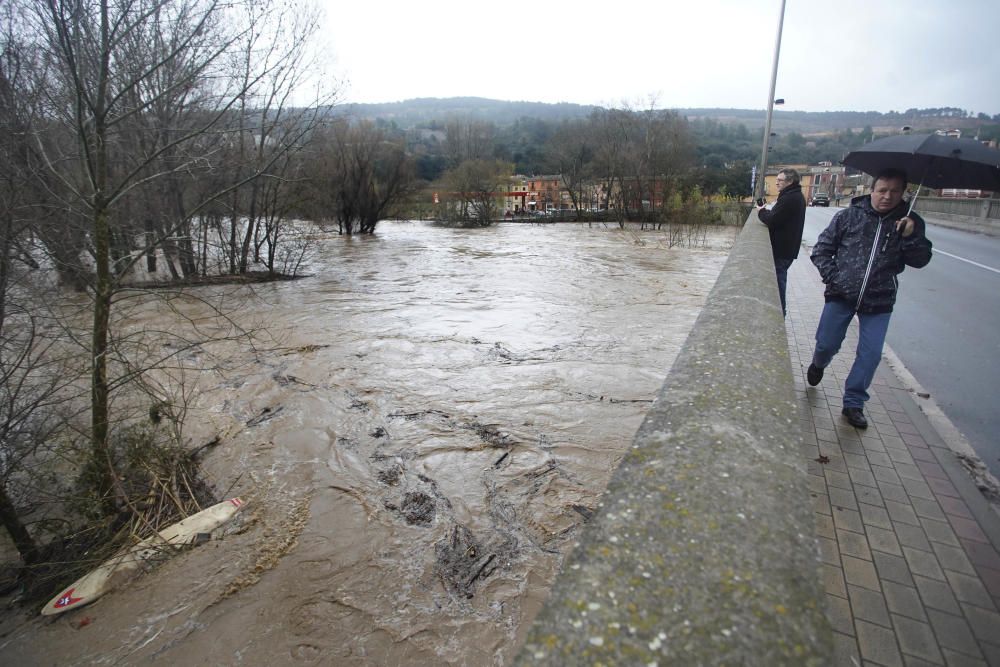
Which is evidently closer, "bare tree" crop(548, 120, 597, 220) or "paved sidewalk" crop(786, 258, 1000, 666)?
"paved sidewalk" crop(786, 258, 1000, 666)

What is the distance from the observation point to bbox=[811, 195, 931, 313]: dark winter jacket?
4051mm

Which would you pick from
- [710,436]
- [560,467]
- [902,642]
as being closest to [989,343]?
[560,467]

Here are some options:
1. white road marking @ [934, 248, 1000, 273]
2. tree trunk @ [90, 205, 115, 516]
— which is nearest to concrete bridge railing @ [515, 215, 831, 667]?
tree trunk @ [90, 205, 115, 516]

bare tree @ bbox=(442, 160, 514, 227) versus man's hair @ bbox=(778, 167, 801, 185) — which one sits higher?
man's hair @ bbox=(778, 167, 801, 185)

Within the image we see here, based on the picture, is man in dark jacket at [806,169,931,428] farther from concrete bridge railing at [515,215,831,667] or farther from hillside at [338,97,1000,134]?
hillside at [338,97,1000,134]

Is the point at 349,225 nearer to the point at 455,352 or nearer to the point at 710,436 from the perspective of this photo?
the point at 455,352

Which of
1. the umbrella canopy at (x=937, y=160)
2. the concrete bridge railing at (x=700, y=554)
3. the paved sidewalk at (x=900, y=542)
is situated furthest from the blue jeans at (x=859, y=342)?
the concrete bridge railing at (x=700, y=554)

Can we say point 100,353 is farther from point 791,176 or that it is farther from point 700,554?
point 791,176

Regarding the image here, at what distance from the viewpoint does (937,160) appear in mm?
4238

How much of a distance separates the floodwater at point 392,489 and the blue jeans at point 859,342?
81.1 inches

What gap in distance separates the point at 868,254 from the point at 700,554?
4.11m

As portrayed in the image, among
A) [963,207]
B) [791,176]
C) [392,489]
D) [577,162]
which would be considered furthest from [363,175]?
[392,489]

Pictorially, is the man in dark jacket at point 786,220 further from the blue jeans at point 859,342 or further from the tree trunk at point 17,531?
the tree trunk at point 17,531

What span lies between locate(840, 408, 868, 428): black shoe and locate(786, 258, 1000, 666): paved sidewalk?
5 cm
